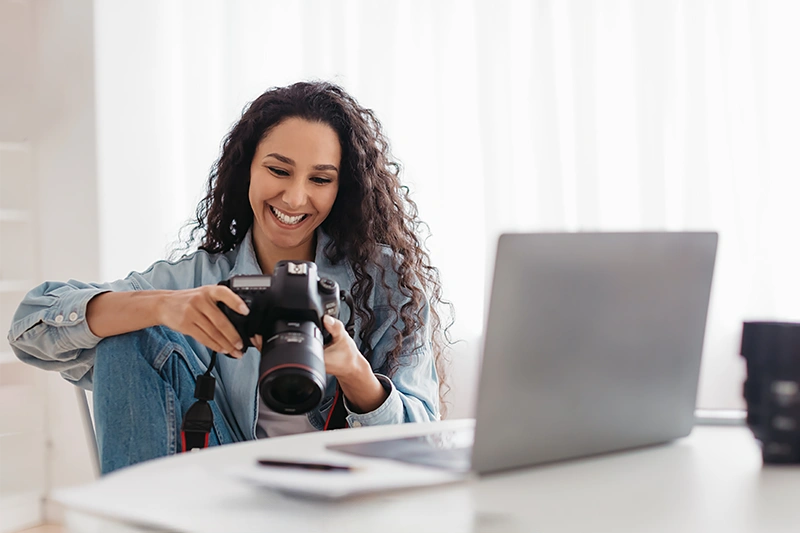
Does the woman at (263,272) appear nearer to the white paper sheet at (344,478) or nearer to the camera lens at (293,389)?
the camera lens at (293,389)

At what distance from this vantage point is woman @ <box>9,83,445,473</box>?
1208mm

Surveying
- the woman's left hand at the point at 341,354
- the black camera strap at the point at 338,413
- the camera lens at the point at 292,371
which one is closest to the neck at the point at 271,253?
the black camera strap at the point at 338,413

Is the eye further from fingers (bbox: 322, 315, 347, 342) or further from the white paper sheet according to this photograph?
the white paper sheet

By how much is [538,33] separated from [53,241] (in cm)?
163

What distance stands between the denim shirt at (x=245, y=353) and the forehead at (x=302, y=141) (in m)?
0.16

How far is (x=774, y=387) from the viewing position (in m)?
0.72

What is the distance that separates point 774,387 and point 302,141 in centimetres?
106

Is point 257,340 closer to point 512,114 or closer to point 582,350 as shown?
point 582,350

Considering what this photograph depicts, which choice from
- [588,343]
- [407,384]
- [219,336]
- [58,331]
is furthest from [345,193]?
[588,343]

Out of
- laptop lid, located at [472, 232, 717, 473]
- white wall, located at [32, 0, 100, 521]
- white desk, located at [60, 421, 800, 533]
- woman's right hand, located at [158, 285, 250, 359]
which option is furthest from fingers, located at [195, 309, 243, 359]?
white wall, located at [32, 0, 100, 521]

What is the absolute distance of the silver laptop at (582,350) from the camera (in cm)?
66

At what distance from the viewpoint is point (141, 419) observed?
1.20 meters

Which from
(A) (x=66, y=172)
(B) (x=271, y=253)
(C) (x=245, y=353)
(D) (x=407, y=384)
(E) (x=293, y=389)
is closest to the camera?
(E) (x=293, y=389)

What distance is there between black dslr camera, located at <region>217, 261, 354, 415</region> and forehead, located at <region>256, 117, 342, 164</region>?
23.6 inches
